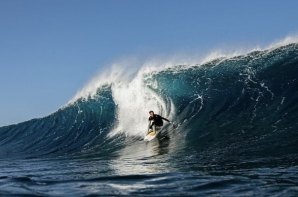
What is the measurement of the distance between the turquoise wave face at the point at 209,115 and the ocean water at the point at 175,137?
6 cm

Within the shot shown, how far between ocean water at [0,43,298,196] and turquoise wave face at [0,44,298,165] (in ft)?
0.20

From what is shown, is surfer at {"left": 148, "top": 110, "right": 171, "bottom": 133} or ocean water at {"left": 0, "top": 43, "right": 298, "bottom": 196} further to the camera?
surfer at {"left": 148, "top": 110, "right": 171, "bottom": 133}

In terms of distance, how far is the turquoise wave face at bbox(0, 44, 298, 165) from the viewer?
14.8m

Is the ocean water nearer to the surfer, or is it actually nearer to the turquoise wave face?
the turquoise wave face

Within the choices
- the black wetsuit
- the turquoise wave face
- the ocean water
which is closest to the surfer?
the black wetsuit

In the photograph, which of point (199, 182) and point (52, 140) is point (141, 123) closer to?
point (52, 140)

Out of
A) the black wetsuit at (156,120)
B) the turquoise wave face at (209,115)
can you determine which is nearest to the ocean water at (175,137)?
the turquoise wave face at (209,115)

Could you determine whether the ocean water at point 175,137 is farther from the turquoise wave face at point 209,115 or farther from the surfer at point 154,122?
the surfer at point 154,122

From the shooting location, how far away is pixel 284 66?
73.9 feet

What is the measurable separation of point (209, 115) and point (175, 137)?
7.90 ft

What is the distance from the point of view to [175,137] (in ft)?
59.4

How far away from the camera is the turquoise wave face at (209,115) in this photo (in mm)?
14844

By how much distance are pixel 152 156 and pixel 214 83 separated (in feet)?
33.1

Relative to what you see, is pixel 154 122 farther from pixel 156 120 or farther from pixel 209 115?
pixel 209 115
